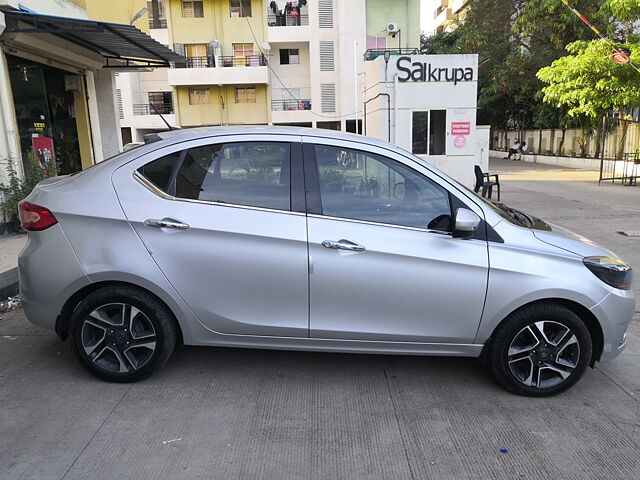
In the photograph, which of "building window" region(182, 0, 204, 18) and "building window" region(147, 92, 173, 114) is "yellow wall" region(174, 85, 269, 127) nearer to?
"building window" region(147, 92, 173, 114)

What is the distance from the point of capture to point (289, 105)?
113 ft

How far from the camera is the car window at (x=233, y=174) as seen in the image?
3.52m

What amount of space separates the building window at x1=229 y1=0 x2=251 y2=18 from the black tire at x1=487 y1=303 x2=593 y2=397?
112 feet

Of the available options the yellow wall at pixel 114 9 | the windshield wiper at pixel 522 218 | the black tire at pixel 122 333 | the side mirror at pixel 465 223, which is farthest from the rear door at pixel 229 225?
the yellow wall at pixel 114 9

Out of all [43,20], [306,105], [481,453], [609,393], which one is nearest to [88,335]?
[481,453]

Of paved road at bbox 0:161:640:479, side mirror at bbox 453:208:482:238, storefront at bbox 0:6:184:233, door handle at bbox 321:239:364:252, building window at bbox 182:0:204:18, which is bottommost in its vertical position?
paved road at bbox 0:161:640:479

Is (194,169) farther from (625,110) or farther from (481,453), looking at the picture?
(625,110)

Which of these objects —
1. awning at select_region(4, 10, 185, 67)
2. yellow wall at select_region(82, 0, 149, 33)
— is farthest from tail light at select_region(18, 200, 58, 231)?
yellow wall at select_region(82, 0, 149, 33)

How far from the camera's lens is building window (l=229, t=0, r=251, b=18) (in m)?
33.4

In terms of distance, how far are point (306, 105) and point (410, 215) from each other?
104 ft

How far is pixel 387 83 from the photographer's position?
48.9 feet

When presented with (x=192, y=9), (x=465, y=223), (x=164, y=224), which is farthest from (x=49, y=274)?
(x=192, y=9)

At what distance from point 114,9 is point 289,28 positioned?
2249 cm

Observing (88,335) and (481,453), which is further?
(88,335)
